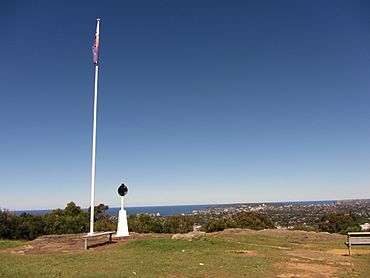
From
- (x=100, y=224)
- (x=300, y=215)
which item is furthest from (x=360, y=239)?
(x=300, y=215)

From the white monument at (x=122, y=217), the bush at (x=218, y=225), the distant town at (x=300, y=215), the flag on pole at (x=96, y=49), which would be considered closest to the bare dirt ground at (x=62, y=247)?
the white monument at (x=122, y=217)

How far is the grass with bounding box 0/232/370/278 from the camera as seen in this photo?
9180 mm

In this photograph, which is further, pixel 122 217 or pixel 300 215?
pixel 300 215

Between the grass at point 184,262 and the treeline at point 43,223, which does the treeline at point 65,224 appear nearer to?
the treeline at point 43,223

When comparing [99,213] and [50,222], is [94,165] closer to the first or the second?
[50,222]

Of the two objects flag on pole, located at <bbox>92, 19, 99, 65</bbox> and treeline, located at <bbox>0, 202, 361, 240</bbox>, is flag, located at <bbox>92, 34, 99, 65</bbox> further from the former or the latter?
treeline, located at <bbox>0, 202, 361, 240</bbox>

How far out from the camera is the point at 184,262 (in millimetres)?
10781

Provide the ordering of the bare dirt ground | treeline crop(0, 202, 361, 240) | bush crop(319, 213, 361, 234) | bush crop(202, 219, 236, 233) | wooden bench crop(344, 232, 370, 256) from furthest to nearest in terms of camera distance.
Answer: bush crop(319, 213, 361, 234) → bush crop(202, 219, 236, 233) → treeline crop(0, 202, 361, 240) → the bare dirt ground → wooden bench crop(344, 232, 370, 256)

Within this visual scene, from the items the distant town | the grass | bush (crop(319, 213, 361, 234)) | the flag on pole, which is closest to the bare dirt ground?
the grass

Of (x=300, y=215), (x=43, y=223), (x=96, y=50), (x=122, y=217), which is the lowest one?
(x=300, y=215)

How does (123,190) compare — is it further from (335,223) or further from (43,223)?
(335,223)

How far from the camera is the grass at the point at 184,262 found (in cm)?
918

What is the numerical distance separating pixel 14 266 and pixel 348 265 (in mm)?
9260

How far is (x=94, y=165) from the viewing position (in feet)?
53.1
